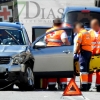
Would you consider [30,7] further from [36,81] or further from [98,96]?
[98,96]

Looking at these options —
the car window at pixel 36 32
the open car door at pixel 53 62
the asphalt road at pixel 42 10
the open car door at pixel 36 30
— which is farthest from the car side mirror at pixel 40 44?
the asphalt road at pixel 42 10

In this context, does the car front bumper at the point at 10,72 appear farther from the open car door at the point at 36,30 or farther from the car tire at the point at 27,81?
the open car door at the point at 36,30

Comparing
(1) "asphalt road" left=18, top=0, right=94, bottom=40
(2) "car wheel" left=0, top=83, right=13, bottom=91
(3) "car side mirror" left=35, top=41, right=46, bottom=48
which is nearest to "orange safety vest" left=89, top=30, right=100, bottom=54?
(3) "car side mirror" left=35, top=41, right=46, bottom=48

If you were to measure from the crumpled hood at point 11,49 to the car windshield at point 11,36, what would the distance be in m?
0.52

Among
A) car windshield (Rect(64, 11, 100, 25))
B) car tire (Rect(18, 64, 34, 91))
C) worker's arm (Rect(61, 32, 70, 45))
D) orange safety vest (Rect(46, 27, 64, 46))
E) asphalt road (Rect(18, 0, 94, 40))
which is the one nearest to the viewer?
car tire (Rect(18, 64, 34, 91))

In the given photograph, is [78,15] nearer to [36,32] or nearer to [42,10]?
[42,10]

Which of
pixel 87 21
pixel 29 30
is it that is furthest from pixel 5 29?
pixel 29 30

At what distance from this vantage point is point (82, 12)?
23859mm

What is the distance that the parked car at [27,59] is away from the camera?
47.0 ft

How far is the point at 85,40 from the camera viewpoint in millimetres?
15109

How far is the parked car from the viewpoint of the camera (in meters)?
14.3

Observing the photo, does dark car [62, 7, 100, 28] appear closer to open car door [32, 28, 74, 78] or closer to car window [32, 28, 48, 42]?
car window [32, 28, 48, 42]

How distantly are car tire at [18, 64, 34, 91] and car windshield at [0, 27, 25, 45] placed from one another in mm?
1026

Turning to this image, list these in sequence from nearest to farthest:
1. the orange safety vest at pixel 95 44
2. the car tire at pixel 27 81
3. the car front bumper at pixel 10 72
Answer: the car front bumper at pixel 10 72 < the car tire at pixel 27 81 < the orange safety vest at pixel 95 44
